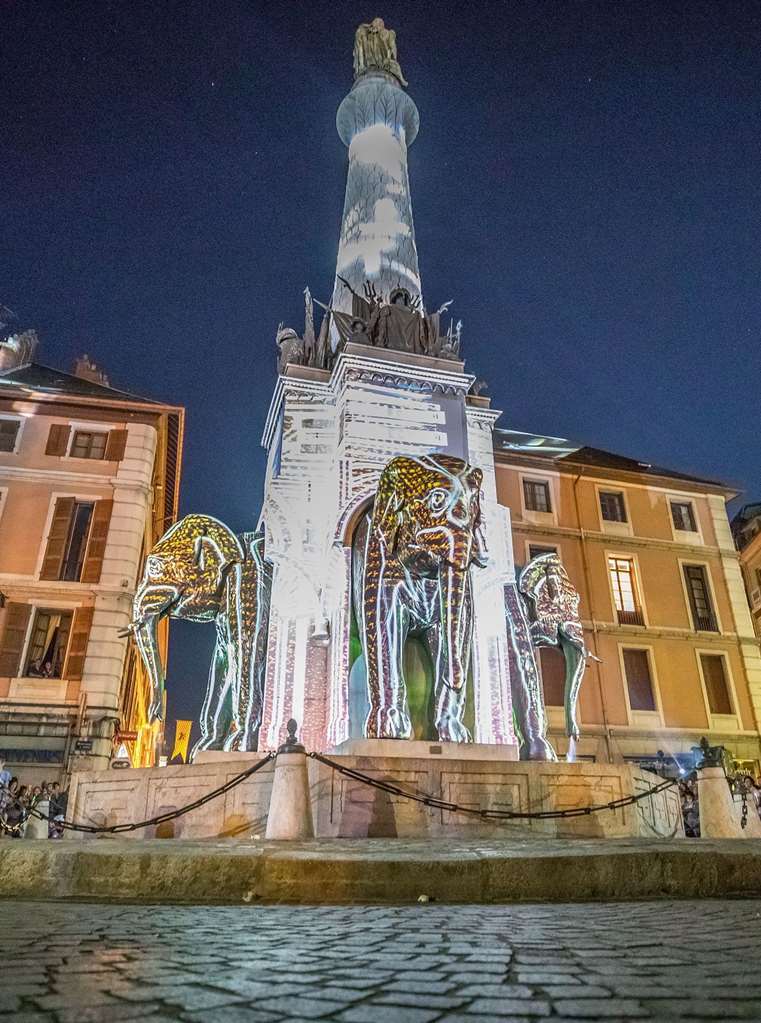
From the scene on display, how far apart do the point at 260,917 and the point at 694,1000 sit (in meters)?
2.77

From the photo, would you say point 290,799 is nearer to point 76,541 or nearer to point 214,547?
point 214,547

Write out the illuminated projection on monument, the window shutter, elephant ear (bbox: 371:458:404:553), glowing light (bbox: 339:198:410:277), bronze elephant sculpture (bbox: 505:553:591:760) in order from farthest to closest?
the window shutter → glowing light (bbox: 339:198:410:277) → bronze elephant sculpture (bbox: 505:553:591:760) → elephant ear (bbox: 371:458:404:553) → the illuminated projection on monument

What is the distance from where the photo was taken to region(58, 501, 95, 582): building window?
80.4ft

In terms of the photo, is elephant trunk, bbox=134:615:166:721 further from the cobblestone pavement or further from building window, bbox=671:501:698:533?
building window, bbox=671:501:698:533

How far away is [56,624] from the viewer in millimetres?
23516

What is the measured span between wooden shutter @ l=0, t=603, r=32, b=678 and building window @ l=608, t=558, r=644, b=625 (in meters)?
21.6

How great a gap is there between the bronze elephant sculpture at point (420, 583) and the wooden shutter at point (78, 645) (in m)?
14.9

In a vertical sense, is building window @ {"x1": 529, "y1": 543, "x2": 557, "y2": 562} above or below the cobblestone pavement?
above

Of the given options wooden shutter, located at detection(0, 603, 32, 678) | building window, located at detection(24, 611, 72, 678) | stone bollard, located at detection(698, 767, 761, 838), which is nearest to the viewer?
stone bollard, located at detection(698, 767, 761, 838)

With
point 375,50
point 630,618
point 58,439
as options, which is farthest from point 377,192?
point 630,618

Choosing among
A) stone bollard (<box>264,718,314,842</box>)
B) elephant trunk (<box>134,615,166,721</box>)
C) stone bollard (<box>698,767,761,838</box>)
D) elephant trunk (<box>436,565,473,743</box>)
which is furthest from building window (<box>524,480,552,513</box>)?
stone bollard (<box>264,718,314,842</box>)

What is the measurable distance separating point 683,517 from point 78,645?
25402 millimetres

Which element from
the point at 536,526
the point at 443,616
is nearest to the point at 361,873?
the point at 443,616

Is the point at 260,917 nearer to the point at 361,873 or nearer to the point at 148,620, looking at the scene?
the point at 361,873
